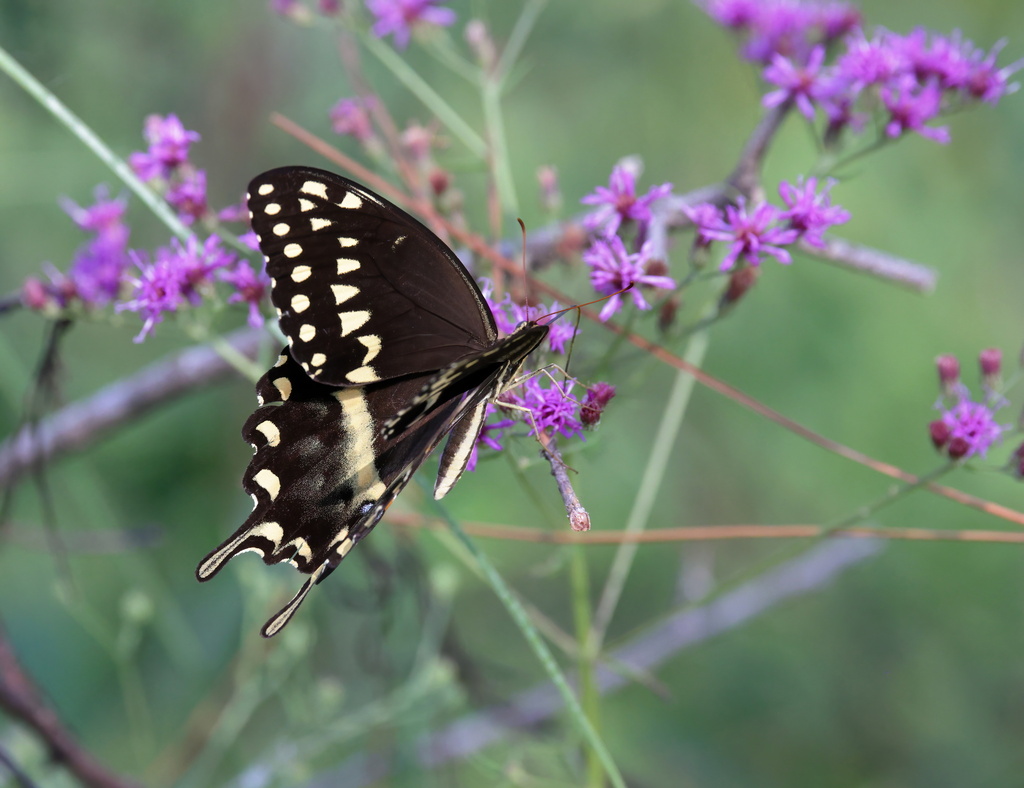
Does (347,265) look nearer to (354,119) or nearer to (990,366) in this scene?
(354,119)

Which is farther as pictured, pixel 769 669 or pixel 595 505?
pixel 595 505

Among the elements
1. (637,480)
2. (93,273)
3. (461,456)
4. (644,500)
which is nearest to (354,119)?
(93,273)

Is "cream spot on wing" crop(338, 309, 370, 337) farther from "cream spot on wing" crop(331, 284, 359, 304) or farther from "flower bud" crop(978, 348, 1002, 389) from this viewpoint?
"flower bud" crop(978, 348, 1002, 389)

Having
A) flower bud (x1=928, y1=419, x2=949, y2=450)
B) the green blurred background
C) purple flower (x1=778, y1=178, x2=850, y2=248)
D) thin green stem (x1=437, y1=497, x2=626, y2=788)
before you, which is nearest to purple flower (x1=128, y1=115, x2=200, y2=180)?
the green blurred background

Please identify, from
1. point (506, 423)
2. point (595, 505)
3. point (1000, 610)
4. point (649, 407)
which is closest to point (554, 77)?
point (649, 407)

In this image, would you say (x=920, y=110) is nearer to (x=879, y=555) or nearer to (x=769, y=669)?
(x=879, y=555)

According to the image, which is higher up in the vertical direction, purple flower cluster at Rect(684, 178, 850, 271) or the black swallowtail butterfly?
purple flower cluster at Rect(684, 178, 850, 271)

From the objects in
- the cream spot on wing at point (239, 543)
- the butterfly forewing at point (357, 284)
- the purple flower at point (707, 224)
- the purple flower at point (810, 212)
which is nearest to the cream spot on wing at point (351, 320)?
the butterfly forewing at point (357, 284)
